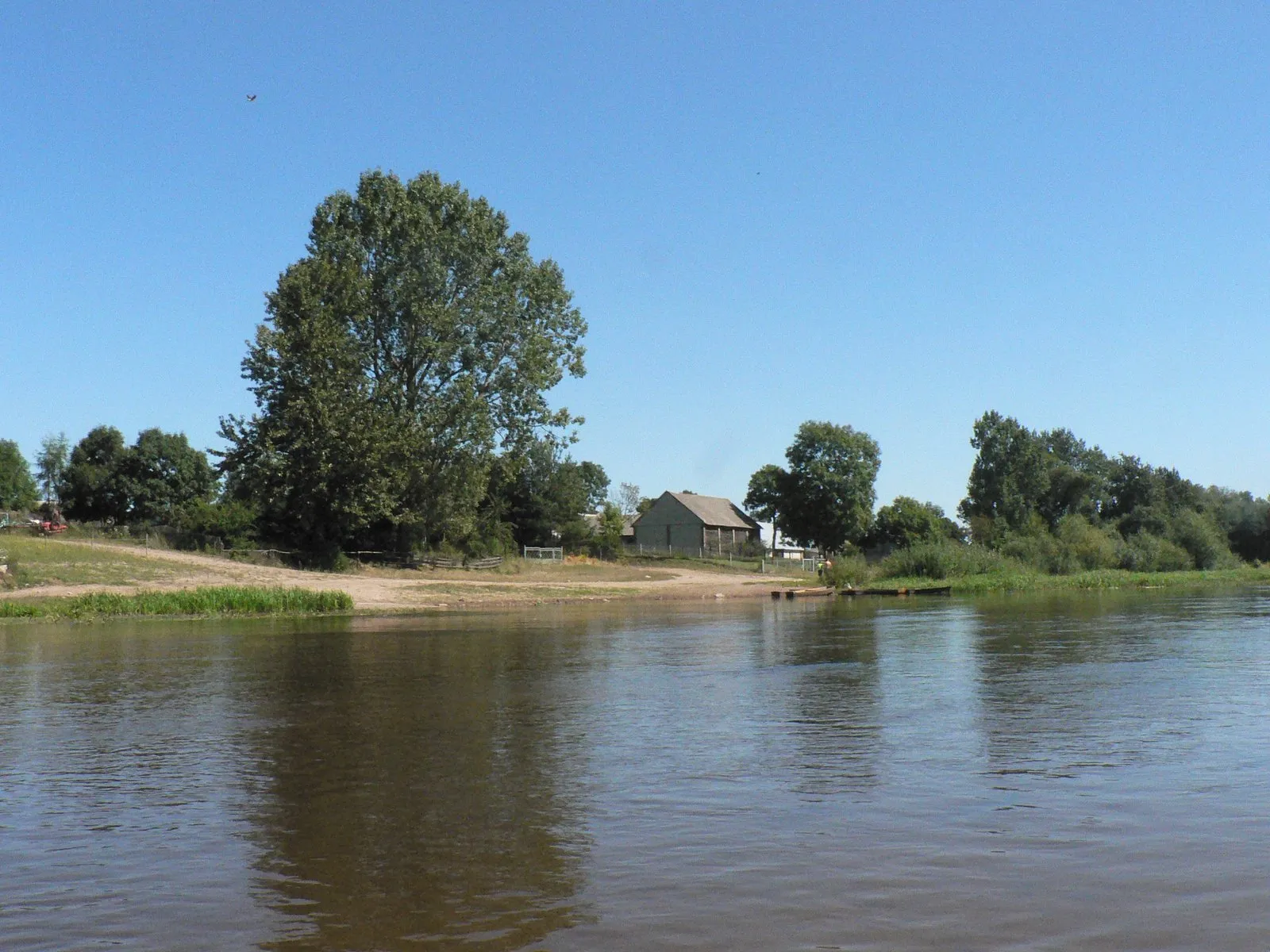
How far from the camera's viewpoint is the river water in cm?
649

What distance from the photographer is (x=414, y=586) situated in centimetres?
4919

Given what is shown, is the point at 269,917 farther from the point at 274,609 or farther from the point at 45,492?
the point at 45,492

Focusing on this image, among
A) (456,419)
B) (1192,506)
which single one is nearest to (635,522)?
(1192,506)

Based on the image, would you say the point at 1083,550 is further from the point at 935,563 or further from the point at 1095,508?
the point at 1095,508

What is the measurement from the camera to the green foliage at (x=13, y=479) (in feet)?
336

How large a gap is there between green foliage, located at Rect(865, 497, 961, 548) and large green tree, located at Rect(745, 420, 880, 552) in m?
1.27

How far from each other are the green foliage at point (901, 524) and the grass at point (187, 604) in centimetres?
7412

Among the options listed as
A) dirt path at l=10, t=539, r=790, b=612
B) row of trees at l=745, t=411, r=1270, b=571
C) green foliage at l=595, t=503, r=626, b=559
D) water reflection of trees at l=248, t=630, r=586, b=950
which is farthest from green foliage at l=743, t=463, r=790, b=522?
water reflection of trees at l=248, t=630, r=586, b=950

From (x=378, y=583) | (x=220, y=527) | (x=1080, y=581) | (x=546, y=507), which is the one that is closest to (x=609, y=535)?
(x=546, y=507)

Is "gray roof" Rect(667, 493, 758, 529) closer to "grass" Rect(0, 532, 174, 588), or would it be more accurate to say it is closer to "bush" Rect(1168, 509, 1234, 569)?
"bush" Rect(1168, 509, 1234, 569)

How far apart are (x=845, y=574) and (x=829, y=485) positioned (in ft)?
158

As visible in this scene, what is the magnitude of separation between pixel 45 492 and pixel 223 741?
165 m

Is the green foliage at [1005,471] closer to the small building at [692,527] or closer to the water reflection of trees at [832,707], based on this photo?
the small building at [692,527]

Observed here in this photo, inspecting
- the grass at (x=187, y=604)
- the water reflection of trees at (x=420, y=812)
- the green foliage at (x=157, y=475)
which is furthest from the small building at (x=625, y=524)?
the water reflection of trees at (x=420, y=812)
